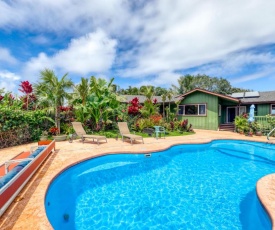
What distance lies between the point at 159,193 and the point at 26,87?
41.4ft

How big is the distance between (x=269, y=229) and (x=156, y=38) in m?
13.6

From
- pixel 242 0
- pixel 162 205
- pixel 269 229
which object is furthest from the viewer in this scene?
pixel 242 0

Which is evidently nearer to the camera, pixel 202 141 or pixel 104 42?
pixel 202 141

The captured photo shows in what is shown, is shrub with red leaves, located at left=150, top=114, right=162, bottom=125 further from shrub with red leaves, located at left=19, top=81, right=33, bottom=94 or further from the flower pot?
shrub with red leaves, located at left=19, top=81, right=33, bottom=94

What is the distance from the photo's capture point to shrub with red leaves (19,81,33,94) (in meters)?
12.6

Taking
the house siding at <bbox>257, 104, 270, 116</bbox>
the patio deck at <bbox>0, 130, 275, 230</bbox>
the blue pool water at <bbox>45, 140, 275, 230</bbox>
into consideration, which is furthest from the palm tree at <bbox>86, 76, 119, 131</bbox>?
the house siding at <bbox>257, 104, 270, 116</bbox>

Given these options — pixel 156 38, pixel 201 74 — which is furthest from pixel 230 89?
pixel 156 38

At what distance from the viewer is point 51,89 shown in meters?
12.9

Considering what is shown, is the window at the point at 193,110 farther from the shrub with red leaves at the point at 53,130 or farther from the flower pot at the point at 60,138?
the shrub with red leaves at the point at 53,130

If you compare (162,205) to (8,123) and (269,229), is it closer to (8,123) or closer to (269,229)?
(269,229)

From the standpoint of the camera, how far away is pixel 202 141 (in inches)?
494

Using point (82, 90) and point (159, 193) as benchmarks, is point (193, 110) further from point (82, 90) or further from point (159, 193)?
point (159, 193)

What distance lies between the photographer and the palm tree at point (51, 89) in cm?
1267

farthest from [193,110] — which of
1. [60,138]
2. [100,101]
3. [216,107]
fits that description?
Answer: [60,138]
